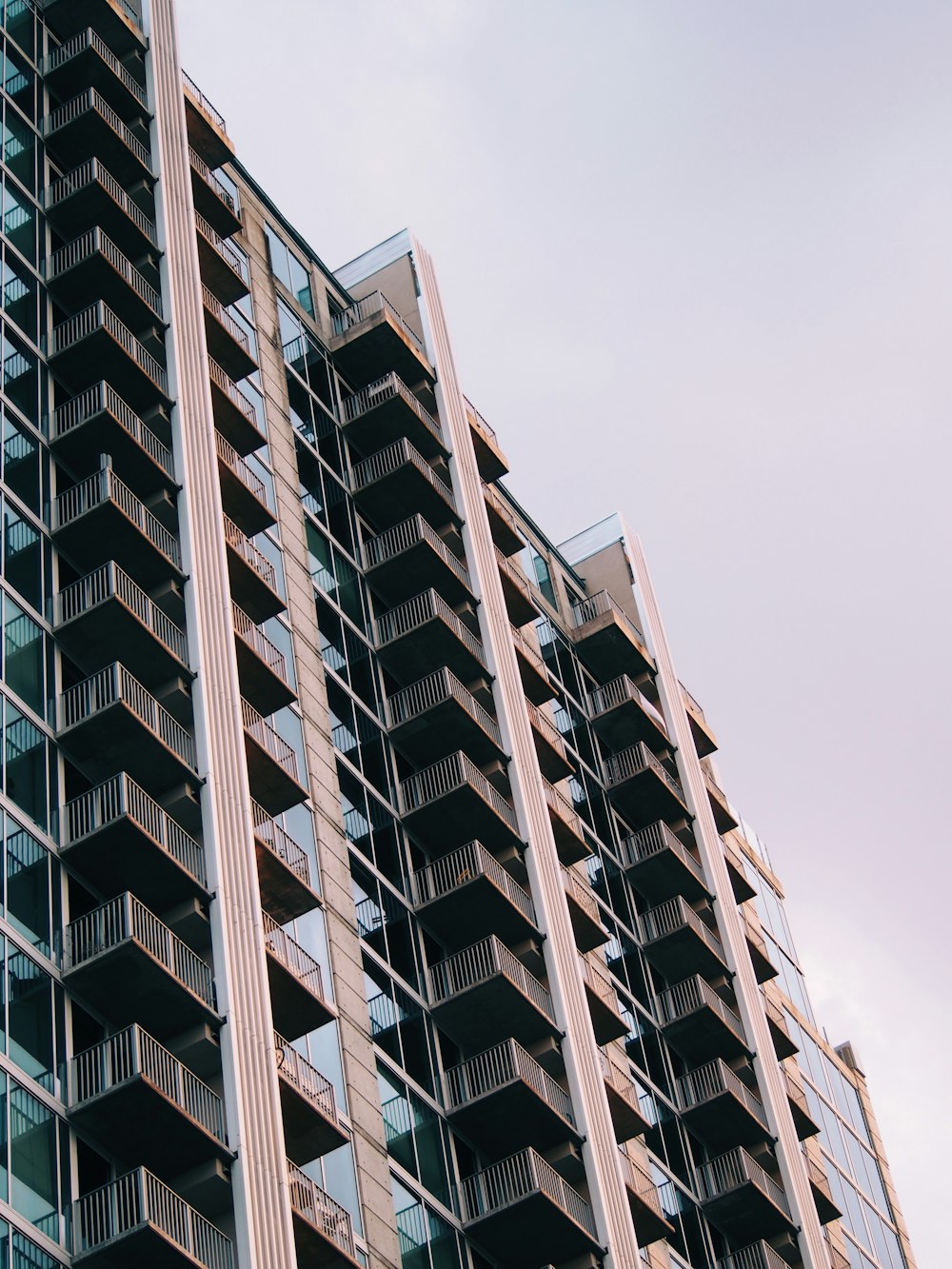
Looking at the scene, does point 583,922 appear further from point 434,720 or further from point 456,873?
point 434,720

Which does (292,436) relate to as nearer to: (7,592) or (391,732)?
(391,732)

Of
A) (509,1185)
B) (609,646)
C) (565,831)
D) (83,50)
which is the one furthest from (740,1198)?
(83,50)

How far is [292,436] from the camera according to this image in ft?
173

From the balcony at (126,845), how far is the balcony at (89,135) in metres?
18.6

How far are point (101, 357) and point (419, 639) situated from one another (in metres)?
10.7

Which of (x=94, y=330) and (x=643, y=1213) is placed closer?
(x=94, y=330)

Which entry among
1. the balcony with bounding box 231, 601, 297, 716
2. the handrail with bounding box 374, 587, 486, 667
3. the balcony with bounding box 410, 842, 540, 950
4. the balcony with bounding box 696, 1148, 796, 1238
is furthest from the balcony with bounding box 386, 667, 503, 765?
the balcony with bounding box 696, 1148, 796, 1238

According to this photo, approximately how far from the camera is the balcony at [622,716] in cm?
6288

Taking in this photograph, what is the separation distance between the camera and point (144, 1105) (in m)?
32.7

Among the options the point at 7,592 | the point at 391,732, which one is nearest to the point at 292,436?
the point at 391,732

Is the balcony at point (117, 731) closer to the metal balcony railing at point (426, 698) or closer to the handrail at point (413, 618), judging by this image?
the metal balcony railing at point (426, 698)

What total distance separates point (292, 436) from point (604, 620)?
51.8 ft

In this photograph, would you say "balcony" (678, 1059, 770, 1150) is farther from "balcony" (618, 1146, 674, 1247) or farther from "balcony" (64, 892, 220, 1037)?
"balcony" (64, 892, 220, 1037)

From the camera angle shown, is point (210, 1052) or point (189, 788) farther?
point (189, 788)
